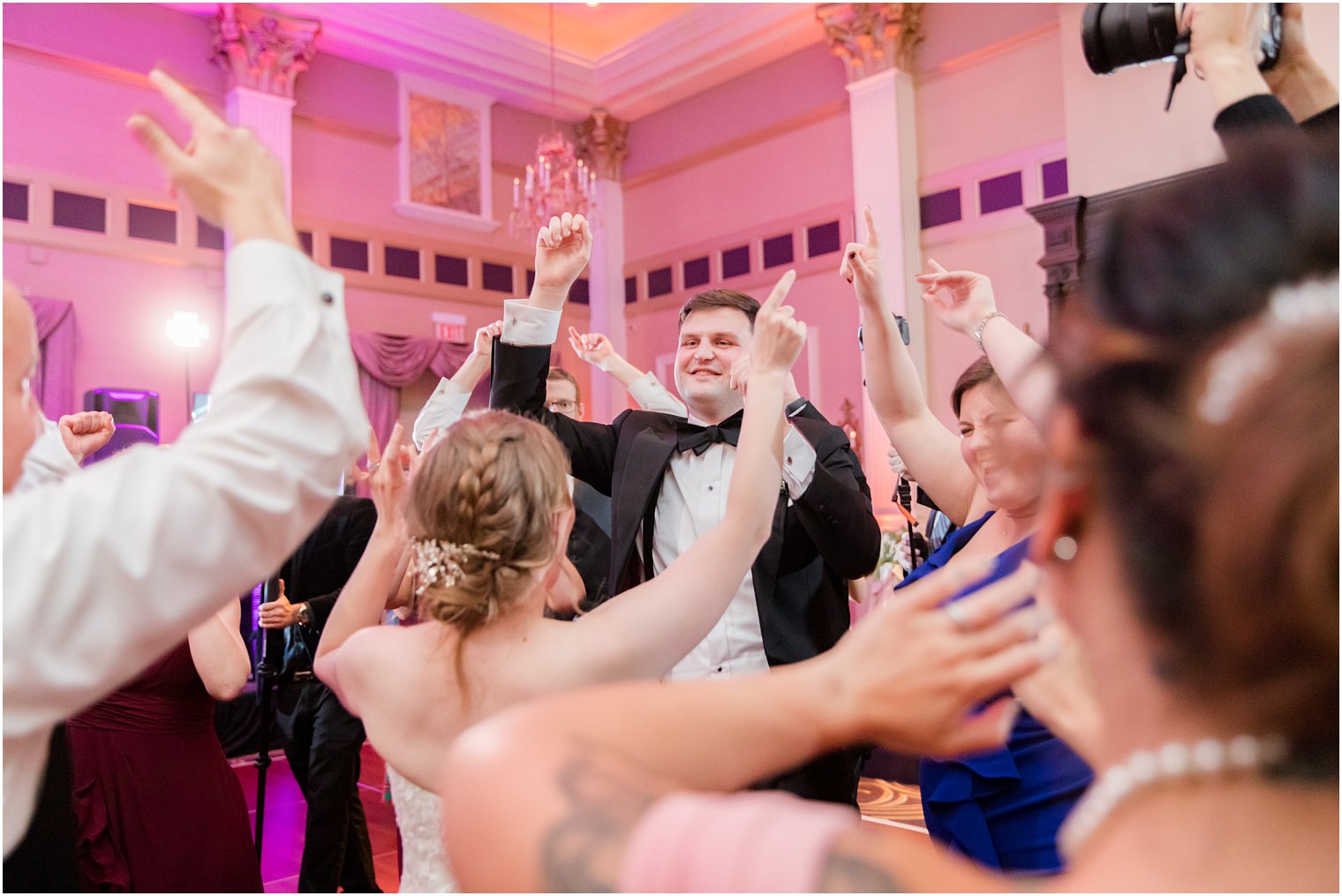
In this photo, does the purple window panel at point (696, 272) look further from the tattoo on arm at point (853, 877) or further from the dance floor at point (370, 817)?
the tattoo on arm at point (853, 877)

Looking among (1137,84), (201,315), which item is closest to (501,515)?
(1137,84)

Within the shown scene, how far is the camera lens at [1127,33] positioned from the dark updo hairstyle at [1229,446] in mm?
1334

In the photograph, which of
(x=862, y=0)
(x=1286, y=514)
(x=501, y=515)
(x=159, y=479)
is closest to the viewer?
(x=1286, y=514)

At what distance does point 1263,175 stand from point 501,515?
1.05 m

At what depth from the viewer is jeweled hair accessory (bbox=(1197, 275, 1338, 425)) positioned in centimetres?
48

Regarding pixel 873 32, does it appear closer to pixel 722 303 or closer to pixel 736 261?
pixel 736 261

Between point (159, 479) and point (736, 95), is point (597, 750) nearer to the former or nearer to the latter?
point (159, 479)

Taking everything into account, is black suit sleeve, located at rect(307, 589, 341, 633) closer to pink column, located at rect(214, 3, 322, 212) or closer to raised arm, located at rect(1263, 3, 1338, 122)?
raised arm, located at rect(1263, 3, 1338, 122)

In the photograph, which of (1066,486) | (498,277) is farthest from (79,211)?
(1066,486)

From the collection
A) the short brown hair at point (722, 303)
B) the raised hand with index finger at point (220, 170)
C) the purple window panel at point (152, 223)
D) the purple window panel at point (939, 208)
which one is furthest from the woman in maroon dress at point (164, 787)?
the purple window panel at point (939, 208)

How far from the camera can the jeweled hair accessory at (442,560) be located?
4.53ft

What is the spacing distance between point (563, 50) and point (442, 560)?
9682mm

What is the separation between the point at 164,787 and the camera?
89.1 inches

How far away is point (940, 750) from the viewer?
66 centimetres
